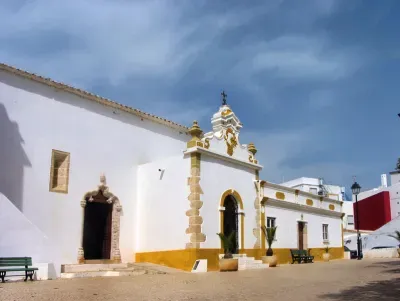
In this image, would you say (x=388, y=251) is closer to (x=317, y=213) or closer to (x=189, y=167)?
(x=317, y=213)

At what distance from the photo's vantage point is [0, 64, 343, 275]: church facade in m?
13.5

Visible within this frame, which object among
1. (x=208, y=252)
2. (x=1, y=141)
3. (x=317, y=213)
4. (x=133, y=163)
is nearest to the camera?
(x=1, y=141)

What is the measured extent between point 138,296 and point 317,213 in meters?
16.3

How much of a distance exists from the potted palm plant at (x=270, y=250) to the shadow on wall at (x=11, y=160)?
9472mm

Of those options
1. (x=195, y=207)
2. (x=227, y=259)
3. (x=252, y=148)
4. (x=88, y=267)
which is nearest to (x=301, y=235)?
(x=252, y=148)

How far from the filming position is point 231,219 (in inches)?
685

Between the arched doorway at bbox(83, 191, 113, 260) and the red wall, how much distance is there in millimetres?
27882

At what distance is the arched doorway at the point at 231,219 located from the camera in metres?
17.1

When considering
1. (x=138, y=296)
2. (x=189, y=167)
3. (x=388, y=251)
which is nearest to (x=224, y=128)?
(x=189, y=167)

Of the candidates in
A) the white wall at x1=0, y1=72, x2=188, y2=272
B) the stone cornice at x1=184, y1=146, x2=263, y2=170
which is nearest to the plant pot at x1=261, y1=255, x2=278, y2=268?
the stone cornice at x1=184, y1=146, x2=263, y2=170

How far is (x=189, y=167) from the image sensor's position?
15.7 meters

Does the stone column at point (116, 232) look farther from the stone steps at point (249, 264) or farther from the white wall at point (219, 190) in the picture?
the stone steps at point (249, 264)

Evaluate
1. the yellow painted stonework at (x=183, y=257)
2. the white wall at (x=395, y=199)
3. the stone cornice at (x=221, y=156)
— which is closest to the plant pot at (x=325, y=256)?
the yellow painted stonework at (x=183, y=257)

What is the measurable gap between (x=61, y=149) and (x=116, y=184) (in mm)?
2537
